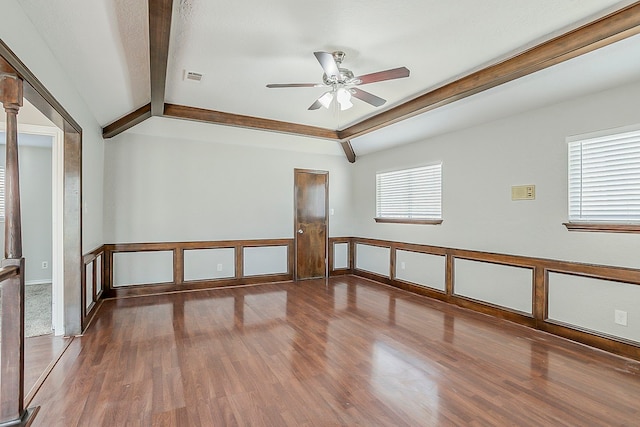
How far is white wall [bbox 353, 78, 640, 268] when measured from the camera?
316cm

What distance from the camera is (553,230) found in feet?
11.7

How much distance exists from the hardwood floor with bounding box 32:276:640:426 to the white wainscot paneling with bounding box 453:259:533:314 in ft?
0.97

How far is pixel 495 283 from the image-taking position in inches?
164

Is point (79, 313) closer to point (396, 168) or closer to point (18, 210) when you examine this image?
point (18, 210)

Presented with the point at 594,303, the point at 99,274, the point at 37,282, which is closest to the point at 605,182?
the point at 594,303

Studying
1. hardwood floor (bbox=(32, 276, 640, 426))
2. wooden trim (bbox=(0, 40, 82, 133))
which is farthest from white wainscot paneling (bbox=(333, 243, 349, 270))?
wooden trim (bbox=(0, 40, 82, 133))

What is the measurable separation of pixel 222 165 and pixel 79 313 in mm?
2988

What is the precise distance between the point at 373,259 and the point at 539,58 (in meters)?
4.21

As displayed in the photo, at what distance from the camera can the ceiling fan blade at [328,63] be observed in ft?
8.37

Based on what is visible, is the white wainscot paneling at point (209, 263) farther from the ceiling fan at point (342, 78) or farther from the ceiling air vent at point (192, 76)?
the ceiling fan at point (342, 78)

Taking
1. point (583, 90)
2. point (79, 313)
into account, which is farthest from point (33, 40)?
point (583, 90)

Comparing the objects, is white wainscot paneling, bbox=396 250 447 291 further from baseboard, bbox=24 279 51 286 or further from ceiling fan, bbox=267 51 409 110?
baseboard, bbox=24 279 51 286

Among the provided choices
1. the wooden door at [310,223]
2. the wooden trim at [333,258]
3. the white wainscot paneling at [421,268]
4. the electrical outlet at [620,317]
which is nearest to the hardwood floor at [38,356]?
the wooden door at [310,223]

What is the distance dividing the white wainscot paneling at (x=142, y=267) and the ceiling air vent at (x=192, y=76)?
2.82 m
